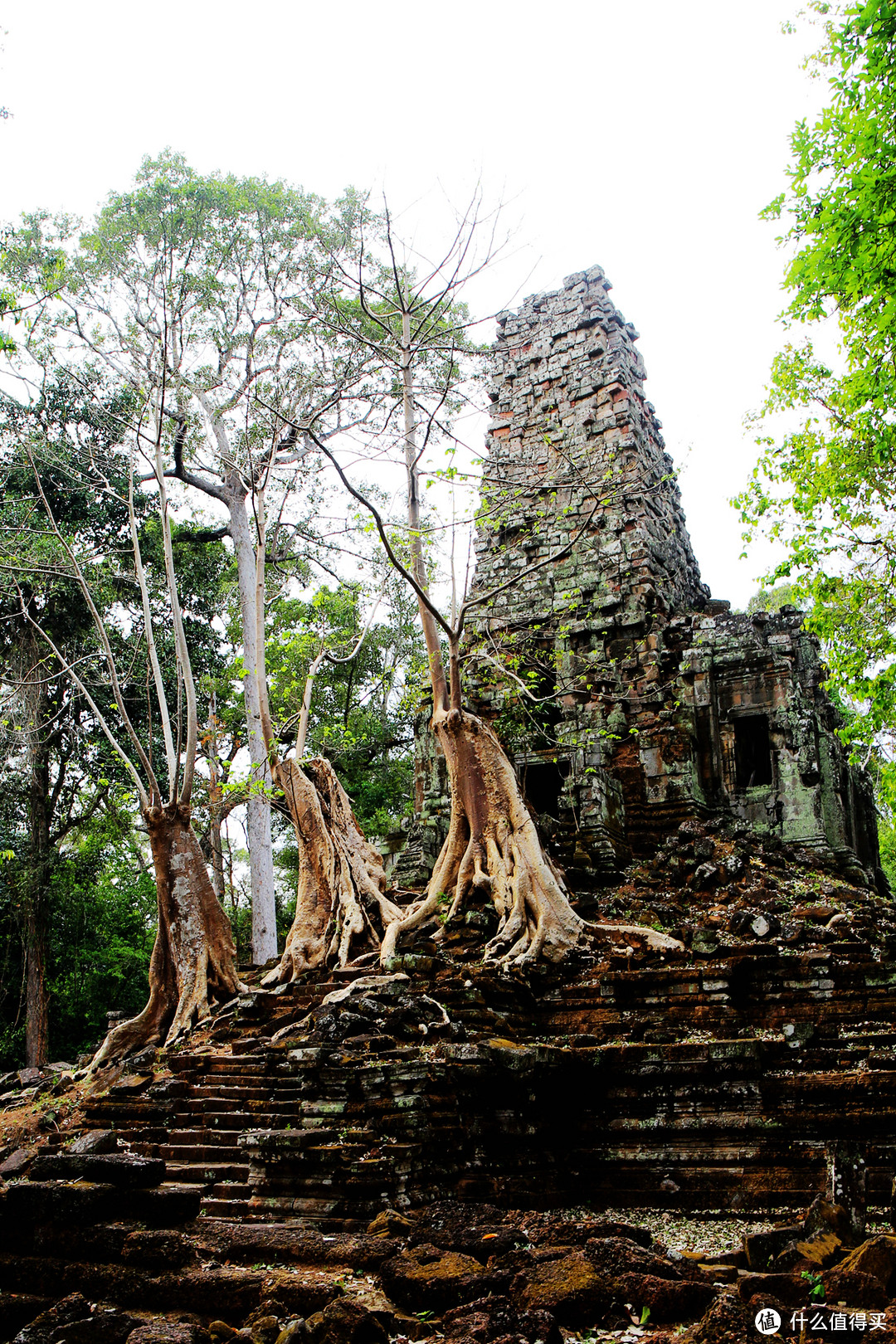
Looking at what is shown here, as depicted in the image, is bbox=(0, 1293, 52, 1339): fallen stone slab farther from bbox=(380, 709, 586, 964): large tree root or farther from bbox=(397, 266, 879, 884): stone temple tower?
bbox=(397, 266, 879, 884): stone temple tower

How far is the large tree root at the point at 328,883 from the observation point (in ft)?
33.3

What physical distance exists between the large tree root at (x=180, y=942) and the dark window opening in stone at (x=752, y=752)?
6.56 metres

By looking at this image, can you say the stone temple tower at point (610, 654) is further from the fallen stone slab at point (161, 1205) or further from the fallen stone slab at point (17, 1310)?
the fallen stone slab at point (17, 1310)

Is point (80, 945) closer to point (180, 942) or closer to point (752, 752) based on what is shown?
point (180, 942)

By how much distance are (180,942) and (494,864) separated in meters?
3.31

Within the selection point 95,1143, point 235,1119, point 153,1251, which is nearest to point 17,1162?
point 95,1143

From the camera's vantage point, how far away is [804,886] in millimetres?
10070

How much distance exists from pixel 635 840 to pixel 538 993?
4.32 meters

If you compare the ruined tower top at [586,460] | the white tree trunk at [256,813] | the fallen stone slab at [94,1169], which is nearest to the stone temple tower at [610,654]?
the ruined tower top at [586,460]

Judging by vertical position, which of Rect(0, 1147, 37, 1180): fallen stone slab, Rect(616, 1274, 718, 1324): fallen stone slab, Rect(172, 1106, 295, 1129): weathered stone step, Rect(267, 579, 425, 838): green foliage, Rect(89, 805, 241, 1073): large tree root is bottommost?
Rect(0, 1147, 37, 1180): fallen stone slab

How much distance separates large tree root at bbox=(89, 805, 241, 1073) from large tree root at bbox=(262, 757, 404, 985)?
594 mm

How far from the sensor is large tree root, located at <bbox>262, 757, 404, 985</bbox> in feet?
33.3

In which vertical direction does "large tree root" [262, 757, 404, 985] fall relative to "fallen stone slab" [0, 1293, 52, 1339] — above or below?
above

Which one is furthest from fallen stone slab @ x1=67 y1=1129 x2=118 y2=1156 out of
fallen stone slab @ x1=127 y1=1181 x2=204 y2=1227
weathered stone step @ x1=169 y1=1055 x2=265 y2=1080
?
fallen stone slab @ x1=127 y1=1181 x2=204 y2=1227
